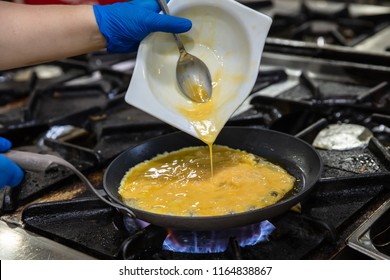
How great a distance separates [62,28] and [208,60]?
1.19 ft

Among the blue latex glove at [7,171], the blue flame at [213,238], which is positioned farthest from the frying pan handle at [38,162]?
the blue flame at [213,238]

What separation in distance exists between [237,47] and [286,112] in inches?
14.4

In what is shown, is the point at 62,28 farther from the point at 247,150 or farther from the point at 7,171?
the point at 247,150

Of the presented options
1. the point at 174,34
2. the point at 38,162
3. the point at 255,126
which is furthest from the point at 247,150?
the point at 38,162

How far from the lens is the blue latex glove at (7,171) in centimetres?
103

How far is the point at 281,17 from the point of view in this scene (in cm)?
229

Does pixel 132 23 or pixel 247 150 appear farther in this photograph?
pixel 247 150

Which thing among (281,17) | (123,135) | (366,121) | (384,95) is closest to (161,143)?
(123,135)

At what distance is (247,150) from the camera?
131 cm

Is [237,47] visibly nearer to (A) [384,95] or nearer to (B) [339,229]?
(B) [339,229]

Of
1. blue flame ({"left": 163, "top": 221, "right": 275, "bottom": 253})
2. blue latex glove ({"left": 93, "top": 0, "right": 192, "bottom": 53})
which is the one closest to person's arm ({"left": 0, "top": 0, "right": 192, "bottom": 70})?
blue latex glove ({"left": 93, "top": 0, "right": 192, "bottom": 53})

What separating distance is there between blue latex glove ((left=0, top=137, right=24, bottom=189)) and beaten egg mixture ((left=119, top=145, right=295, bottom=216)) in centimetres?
23

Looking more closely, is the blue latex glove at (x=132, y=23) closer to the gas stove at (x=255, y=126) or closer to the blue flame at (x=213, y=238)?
the gas stove at (x=255, y=126)

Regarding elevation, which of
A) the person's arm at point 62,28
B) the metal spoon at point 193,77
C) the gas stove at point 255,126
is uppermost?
the person's arm at point 62,28
